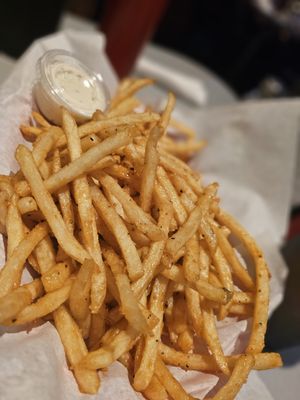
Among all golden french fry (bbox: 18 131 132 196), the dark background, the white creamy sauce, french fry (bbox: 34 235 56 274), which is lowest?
the dark background

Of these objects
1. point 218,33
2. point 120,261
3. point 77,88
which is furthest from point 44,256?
point 218,33

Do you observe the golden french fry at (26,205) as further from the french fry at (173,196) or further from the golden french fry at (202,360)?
the golden french fry at (202,360)

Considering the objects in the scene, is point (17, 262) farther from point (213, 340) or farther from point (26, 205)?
point (213, 340)

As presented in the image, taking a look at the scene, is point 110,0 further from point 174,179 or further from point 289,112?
point 174,179

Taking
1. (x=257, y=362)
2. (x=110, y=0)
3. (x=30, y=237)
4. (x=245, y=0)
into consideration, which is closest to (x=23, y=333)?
(x=30, y=237)

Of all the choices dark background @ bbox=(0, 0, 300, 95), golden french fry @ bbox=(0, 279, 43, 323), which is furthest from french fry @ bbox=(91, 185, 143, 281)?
dark background @ bbox=(0, 0, 300, 95)

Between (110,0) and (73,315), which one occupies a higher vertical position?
(73,315)

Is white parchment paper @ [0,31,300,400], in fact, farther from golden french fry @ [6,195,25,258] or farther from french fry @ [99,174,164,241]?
french fry @ [99,174,164,241]
